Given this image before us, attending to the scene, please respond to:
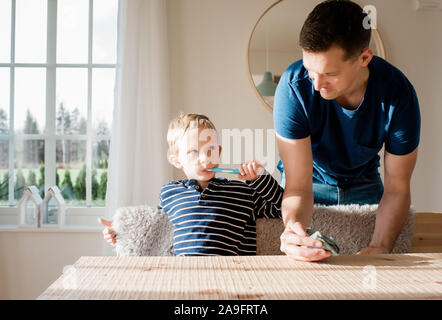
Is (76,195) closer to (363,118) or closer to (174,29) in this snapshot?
(174,29)

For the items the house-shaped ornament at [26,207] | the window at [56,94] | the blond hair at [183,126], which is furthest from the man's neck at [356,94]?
the house-shaped ornament at [26,207]

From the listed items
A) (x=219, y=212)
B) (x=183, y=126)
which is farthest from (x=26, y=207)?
(x=219, y=212)

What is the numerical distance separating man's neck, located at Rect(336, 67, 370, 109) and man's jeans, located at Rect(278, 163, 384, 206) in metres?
0.33

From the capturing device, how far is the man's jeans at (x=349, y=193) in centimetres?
145

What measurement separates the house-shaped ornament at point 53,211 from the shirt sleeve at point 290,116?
160 cm

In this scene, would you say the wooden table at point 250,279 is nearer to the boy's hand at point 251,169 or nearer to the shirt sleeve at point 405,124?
the boy's hand at point 251,169

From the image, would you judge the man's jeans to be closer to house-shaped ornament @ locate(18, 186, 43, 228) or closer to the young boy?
the young boy

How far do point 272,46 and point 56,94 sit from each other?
136cm

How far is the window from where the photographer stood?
254cm

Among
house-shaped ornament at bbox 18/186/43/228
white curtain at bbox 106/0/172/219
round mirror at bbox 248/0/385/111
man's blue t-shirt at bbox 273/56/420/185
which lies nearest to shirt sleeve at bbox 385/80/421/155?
man's blue t-shirt at bbox 273/56/420/185

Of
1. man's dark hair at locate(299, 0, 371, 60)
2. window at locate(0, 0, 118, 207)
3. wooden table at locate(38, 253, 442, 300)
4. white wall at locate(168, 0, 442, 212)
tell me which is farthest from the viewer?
window at locate(0, 0, 118, 207)
